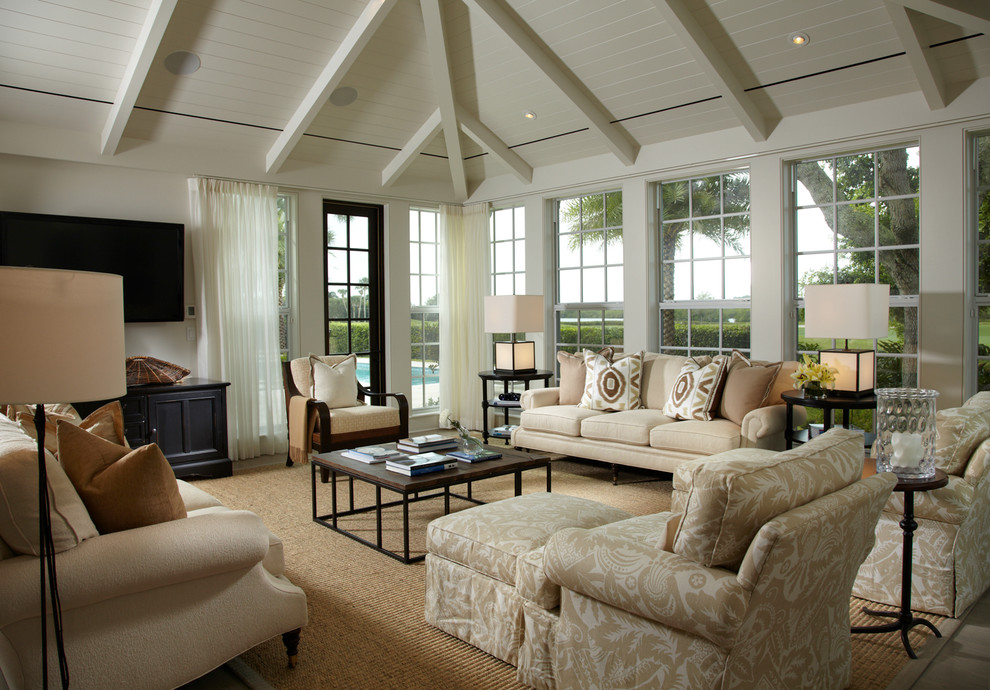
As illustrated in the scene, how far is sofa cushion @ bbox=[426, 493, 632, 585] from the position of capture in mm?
2436

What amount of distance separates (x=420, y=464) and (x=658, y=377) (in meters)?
2.40

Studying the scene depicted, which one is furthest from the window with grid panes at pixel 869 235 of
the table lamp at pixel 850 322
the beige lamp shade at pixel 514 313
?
the beige lamp shade at pixel 514 313

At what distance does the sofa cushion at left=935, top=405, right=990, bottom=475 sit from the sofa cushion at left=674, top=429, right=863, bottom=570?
1.26 m

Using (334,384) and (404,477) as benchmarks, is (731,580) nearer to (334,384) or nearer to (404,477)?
(404,477)

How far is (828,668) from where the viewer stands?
82.9 inches

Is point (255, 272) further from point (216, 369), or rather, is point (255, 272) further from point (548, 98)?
point (548, 98)

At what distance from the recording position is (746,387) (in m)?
4.54

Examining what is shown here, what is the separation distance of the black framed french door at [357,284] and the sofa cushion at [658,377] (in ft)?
9.18

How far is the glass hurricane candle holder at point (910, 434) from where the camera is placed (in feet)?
8.04

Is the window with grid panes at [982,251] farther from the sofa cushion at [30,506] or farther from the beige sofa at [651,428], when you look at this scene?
the sofa cushion at [30,506]

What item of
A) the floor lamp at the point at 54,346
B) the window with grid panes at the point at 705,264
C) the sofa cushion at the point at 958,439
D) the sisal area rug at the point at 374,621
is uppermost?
the window with grid panes at the point at 705,264

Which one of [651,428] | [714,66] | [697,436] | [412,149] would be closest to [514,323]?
[651,428]

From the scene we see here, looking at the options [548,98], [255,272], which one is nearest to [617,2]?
[548,98]

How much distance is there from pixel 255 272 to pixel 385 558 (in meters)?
3.27
